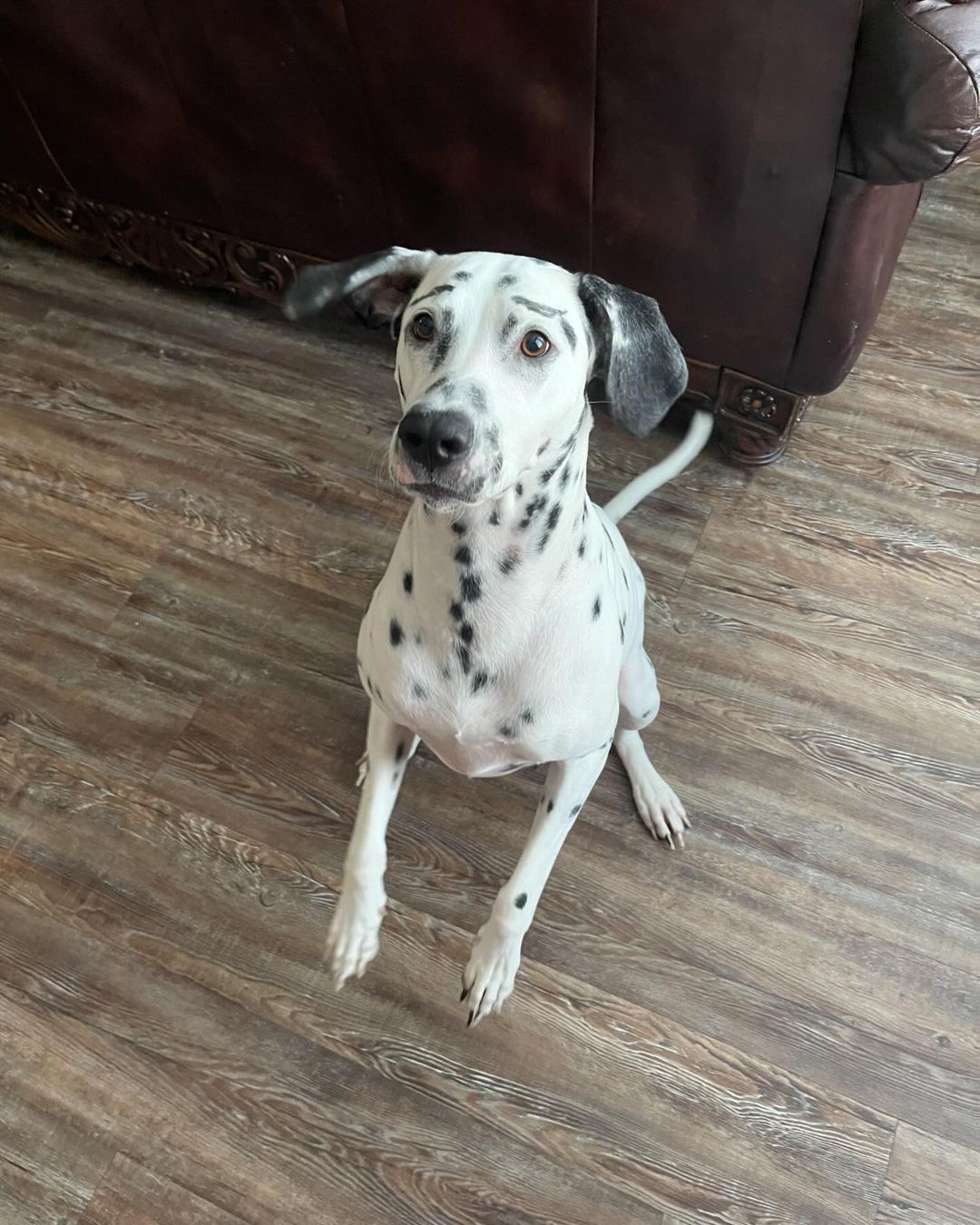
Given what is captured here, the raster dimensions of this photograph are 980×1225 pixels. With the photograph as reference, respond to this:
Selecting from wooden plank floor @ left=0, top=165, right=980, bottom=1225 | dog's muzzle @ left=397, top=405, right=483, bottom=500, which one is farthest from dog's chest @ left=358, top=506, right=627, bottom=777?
wooden plank floor @ left=0, top=165, right=980, bottom=1225

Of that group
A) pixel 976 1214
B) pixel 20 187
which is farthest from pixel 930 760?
pixel 20 187

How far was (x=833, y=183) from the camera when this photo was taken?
68.0 inches

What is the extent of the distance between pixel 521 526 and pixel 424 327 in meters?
0.29

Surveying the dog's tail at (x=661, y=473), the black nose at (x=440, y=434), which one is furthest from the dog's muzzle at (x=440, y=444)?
the dog's tail at (x=661, y=473)

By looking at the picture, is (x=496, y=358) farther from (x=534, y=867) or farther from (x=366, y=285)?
(x=534, y=867)

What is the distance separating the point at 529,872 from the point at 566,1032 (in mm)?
390

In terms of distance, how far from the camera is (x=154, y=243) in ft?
8.94

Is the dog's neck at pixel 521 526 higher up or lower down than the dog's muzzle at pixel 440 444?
lower down

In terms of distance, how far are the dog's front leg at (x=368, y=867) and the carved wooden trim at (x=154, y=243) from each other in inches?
59.0

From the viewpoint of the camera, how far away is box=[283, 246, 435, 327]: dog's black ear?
135 centimetres

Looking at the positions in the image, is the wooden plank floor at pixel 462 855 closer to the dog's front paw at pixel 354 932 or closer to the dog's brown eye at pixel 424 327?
the dog's front paw at pixel 354 932

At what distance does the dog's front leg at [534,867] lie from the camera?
156 centimetres

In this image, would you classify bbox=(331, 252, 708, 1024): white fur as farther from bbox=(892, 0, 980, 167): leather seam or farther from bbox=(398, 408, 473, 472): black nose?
bbox=(892, 0, 980, 167): leather seam

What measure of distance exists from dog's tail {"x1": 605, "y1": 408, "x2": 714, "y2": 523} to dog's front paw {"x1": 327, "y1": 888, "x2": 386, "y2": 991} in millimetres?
887
